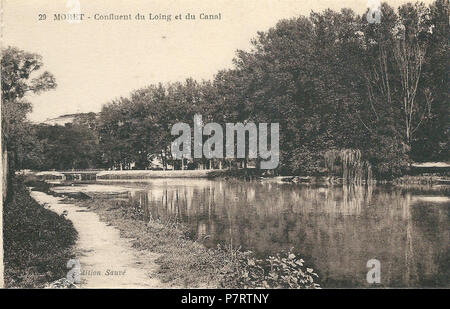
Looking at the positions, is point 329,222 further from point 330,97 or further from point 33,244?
point 33,244

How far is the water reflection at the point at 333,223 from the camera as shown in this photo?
29.7ft

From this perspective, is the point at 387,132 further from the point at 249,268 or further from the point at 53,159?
the point at 53,159

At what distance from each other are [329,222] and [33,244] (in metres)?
6.97

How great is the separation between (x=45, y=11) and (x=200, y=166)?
7.63m

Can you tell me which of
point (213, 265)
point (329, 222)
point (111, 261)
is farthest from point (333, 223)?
point (111, 261)

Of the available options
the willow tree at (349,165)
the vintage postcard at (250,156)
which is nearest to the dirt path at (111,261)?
the vintage postcard at (250,156)

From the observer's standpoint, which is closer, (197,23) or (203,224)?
(197,23)

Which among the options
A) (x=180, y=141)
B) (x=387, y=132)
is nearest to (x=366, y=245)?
(x=387, y=132)

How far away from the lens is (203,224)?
39.8ft

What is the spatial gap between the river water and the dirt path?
1810mm

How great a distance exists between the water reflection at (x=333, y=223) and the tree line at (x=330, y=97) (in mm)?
1082

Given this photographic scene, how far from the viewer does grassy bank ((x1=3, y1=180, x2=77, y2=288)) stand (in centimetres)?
833
